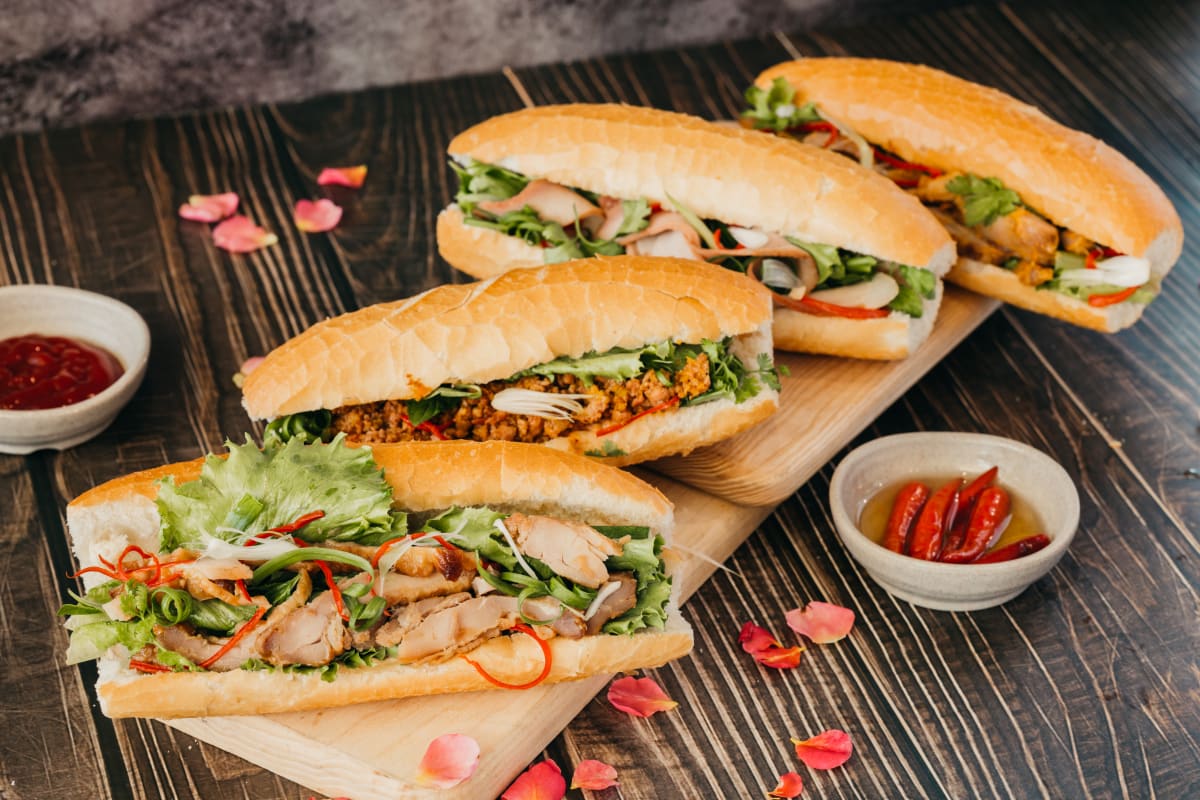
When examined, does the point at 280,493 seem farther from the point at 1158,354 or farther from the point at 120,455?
the point at 1158,354

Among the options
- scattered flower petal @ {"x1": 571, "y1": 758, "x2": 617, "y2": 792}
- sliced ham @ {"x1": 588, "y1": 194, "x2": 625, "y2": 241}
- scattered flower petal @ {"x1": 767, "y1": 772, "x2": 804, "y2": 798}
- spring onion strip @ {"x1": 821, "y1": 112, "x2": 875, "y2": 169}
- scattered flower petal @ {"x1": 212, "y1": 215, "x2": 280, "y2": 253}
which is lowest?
scattered flower petal @ {"x1": 212, "y1": 215, "x2": 280, "y2": 253}

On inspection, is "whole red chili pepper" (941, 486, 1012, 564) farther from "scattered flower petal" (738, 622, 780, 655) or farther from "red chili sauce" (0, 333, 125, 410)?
"red chili sauce" (0, 333, 125, 410)

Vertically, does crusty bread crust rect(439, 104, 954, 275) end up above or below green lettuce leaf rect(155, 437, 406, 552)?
above

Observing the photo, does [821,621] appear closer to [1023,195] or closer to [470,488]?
[470,488]

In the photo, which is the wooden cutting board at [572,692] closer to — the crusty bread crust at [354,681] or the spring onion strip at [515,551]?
the crusty bread crust at [354,681]

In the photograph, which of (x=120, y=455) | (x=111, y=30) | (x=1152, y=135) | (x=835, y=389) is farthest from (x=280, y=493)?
(x=1152, y=135)

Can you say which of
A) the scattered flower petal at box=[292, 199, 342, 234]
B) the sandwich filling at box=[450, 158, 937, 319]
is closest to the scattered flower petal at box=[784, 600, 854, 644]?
the sandwich filling at box=[450, 158, 937, 319]

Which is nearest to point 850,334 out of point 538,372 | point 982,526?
point 982,526
